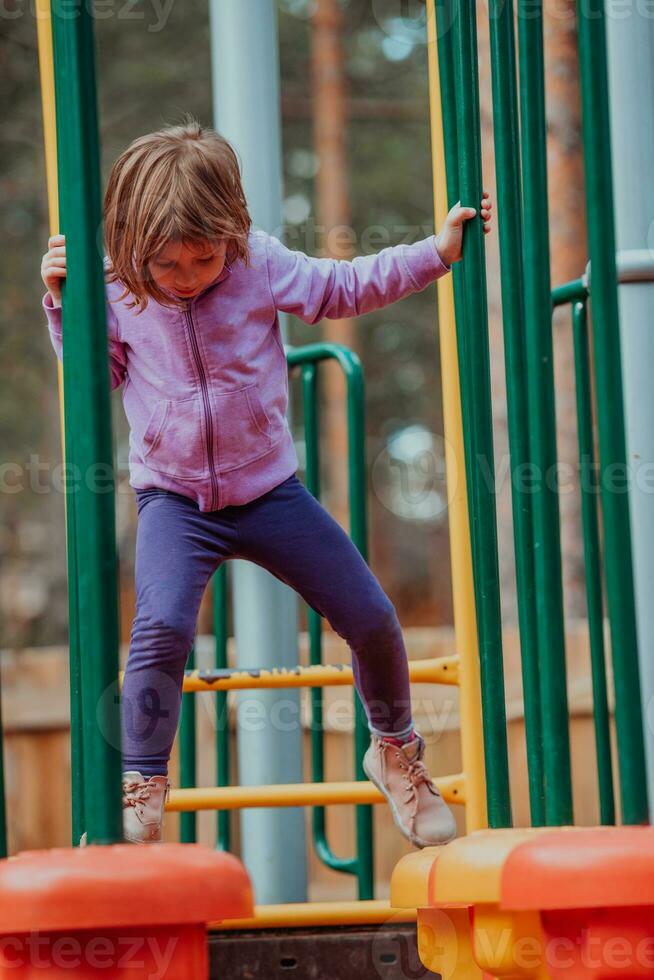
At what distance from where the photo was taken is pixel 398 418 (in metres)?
13.8

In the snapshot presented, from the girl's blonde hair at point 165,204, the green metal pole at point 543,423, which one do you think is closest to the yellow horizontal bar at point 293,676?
the girl's blonde hair at point 165,204

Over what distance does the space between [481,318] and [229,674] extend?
3.41ft

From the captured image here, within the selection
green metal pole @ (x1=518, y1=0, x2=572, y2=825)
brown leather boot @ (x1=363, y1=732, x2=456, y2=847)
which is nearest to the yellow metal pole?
brown leather boot @ (x1=363, y1=732, x2=456, y2=847)

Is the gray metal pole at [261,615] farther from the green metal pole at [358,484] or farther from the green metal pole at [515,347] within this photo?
the green metal pole at [515,347]

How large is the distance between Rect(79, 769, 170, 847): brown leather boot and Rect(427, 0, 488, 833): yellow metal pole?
736 millimetres

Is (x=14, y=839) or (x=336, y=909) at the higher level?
(x=336, y=909)

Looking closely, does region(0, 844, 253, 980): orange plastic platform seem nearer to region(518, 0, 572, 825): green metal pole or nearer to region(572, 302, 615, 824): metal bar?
region(518, 0, 572, 825): green metal pole

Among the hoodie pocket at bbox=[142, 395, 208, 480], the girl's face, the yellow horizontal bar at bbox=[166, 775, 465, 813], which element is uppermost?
the girl's face

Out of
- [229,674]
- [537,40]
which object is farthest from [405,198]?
[537,40]

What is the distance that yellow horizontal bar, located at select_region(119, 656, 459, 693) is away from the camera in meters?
2.34

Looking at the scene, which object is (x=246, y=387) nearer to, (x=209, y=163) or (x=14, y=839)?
(x=209, y=163)

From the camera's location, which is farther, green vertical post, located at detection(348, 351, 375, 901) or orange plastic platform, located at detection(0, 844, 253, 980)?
green vertical post, located at detection(348, 351, 375, 901)

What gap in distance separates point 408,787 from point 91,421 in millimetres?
1112

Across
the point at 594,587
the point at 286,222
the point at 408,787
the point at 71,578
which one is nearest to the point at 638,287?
the point at 594,587
